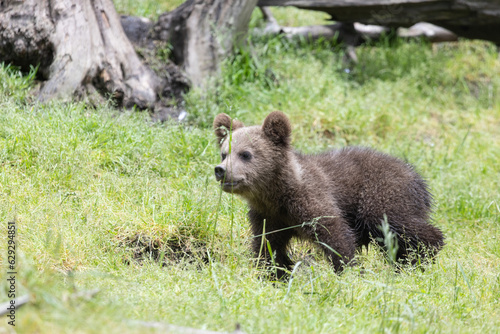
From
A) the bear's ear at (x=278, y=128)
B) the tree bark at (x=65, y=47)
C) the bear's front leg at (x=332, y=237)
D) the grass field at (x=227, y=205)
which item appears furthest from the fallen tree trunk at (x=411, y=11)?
the bear's front leg at (x=332, y=237)

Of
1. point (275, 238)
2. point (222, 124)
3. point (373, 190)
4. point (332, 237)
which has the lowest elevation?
point (275, 238)

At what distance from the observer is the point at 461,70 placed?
10.9 meters

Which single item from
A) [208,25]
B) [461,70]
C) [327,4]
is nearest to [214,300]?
→ [208,25]

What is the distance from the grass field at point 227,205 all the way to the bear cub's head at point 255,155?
31 cm

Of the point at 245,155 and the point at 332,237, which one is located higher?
the point at 245,155

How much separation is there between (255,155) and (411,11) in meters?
6.16

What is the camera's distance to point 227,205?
555 centimetres

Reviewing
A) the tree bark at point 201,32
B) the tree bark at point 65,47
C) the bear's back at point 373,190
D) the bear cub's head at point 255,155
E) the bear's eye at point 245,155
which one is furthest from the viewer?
the tree bark at point 201,32

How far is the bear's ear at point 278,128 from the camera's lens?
4.85m

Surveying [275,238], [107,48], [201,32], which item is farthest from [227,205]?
[201,32]

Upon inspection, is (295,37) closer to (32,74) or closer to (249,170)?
(32,74)

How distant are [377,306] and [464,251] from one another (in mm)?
2081

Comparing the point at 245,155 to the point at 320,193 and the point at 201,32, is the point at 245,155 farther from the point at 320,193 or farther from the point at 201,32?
the point at 201,32

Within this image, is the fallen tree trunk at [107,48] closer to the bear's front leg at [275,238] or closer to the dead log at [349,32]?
the dead log at [349,32]
